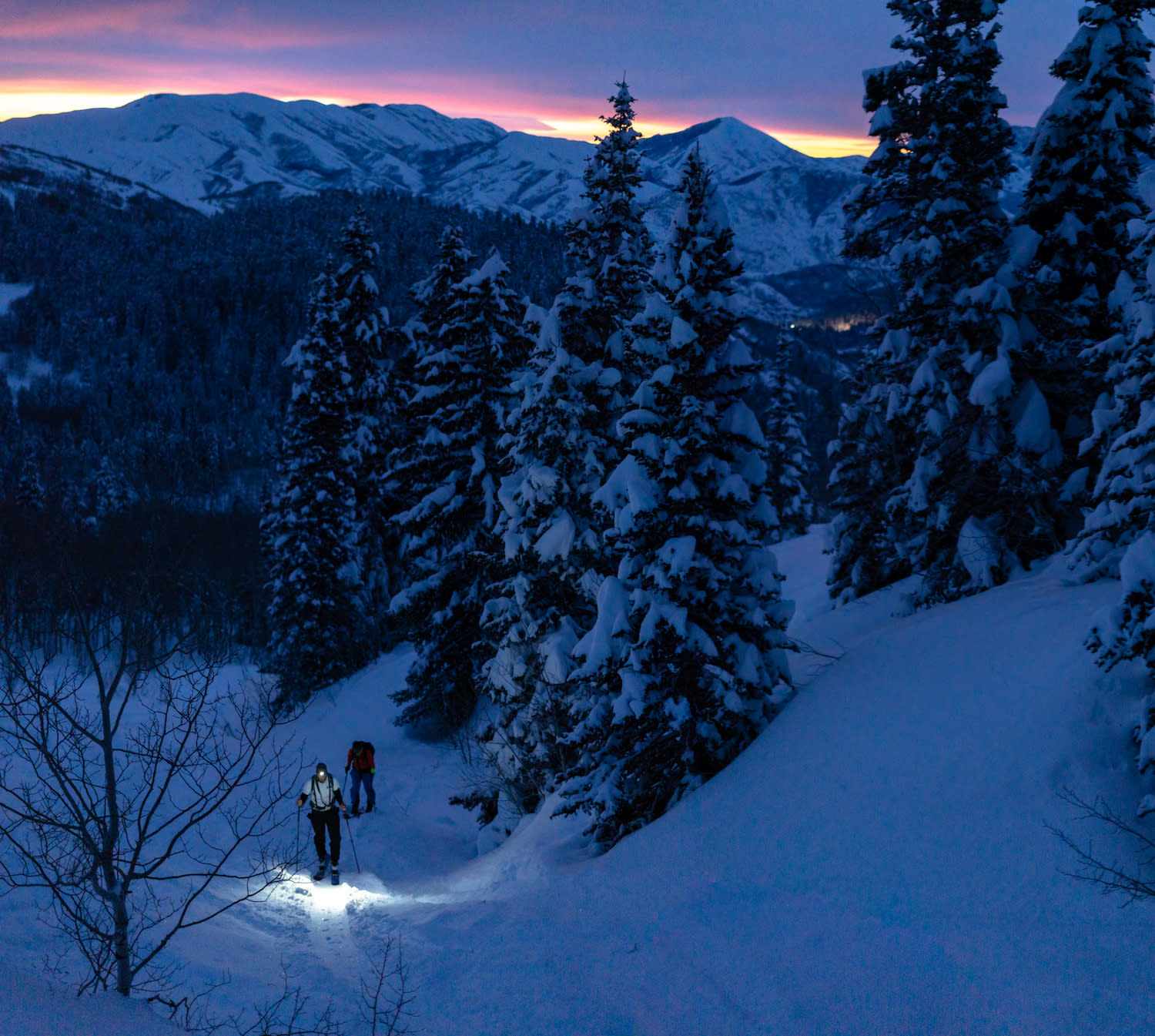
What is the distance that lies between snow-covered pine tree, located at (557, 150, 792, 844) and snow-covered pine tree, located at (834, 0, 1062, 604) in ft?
16.2

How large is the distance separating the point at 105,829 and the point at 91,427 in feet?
571

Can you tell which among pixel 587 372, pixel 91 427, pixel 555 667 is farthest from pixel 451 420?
pixel 91 427

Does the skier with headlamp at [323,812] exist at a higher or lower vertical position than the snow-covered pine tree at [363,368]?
lower

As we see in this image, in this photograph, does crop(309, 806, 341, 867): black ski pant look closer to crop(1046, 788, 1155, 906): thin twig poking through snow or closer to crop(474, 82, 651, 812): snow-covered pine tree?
crop(474, 82, 651, 812): snow-covered pine tree

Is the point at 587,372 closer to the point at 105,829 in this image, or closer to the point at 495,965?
the point at 495,965

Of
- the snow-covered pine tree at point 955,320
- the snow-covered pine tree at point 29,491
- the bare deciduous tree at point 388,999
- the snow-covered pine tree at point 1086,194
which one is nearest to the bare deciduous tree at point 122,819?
the bare deciduous tree at point 388,999

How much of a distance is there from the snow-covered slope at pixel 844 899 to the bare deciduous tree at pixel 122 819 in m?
0.67

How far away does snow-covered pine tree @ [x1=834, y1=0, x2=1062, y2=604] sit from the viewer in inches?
549

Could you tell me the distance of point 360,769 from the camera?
16250 mm

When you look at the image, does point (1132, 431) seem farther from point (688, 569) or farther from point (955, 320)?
point (955, 320)

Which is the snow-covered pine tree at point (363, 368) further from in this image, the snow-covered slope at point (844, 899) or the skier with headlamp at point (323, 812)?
the snow-covered slope at point (844, 899)

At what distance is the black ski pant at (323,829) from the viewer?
1222 cm

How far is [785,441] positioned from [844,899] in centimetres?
3702

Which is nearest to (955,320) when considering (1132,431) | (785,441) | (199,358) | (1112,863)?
(1132,431)
